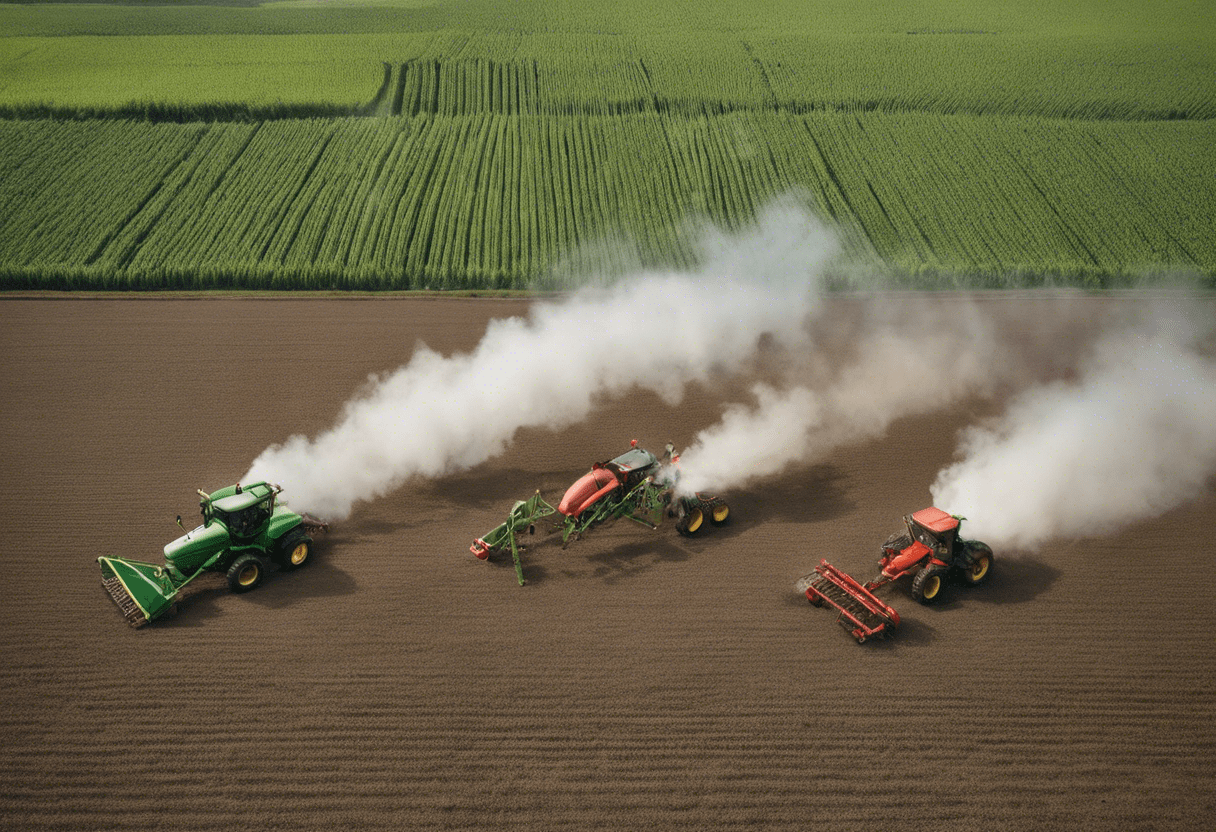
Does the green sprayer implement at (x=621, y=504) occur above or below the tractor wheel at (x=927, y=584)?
above

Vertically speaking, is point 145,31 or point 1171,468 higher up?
point 145,31

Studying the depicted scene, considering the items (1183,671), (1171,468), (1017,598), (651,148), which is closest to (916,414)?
(1171,468)

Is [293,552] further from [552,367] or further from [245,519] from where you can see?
[552,367]

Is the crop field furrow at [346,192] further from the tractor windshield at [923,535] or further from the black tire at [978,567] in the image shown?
the black tire at [978,567]

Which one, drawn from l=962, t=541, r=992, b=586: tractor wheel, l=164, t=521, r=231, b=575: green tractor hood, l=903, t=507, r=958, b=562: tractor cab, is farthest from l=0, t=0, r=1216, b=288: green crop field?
l=962, t=541, r=992, b=586: tractor wheel

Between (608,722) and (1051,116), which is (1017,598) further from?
(1051,116)

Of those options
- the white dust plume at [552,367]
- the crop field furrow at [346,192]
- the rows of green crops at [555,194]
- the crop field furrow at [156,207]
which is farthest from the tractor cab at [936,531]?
the crop field furrow at [156,207]

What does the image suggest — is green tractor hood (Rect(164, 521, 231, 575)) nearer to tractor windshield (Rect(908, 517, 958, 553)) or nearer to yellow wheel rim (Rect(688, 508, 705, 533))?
yellow wheel rim (Rect(688, 508, 705, 533))
